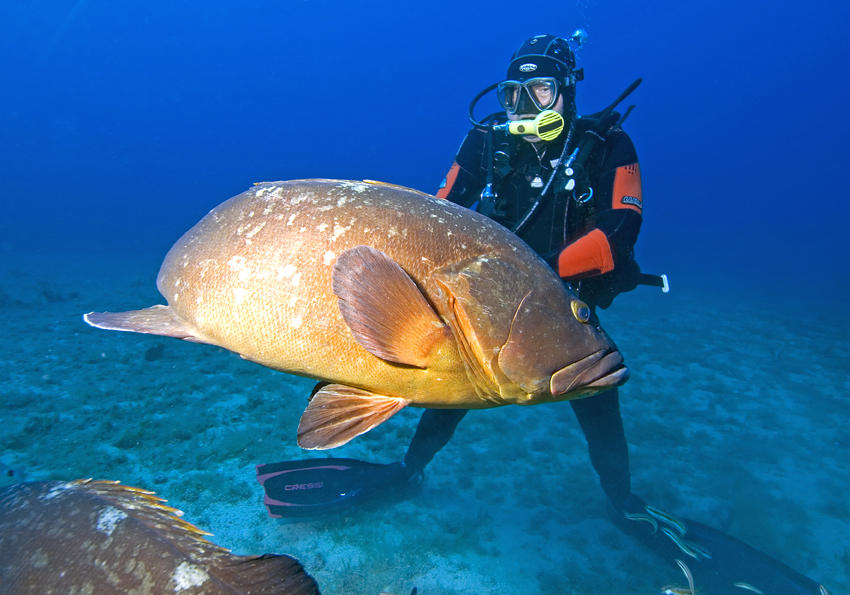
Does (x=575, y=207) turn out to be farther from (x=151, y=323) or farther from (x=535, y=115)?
(x=151, y=323)

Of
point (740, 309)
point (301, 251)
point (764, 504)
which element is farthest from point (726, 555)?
point (740, 309)

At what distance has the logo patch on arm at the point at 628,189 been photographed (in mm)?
2846

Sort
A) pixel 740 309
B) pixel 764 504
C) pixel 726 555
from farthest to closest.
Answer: pixel 740 309 < pixel 764 504 < pixel 726 555

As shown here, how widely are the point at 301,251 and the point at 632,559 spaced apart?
5483 millimetres

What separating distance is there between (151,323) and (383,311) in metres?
1.23

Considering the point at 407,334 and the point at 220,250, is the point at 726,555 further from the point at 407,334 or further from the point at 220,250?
the point at 220,250

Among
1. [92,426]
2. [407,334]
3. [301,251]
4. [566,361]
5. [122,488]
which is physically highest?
[301,251]

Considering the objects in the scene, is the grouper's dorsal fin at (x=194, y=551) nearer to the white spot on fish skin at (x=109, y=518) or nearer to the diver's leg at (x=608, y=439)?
the white spot on fish skin at (x=109, y=518)

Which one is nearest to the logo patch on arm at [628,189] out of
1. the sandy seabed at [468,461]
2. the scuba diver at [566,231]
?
the scuba diver at [566,231]

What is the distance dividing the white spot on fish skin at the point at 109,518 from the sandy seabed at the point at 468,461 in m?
3.27

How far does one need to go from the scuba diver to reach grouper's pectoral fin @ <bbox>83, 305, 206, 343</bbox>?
2.01 meters

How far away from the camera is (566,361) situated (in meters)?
1.53

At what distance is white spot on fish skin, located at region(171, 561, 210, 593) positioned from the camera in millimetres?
1270

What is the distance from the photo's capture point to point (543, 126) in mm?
3195
